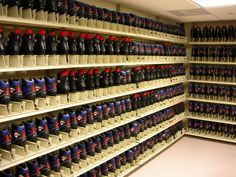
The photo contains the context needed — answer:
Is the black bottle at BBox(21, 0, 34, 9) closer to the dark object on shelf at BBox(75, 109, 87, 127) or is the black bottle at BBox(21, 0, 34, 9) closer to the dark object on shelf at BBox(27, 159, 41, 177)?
the dark object on shelf at BBox(75, 109, 87, 127)

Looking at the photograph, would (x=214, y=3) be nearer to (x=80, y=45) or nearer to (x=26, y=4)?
(x=80, y=45)

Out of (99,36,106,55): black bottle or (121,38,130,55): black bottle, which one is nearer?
(99,36,106,55): black bottle

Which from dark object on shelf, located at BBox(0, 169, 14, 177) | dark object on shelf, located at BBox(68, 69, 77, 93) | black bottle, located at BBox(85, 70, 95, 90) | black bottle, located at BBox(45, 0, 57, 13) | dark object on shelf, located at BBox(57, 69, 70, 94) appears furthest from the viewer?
black bottle, located at BBox(85, 70, 95, 90)

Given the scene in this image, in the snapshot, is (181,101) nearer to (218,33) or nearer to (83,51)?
(218,33)

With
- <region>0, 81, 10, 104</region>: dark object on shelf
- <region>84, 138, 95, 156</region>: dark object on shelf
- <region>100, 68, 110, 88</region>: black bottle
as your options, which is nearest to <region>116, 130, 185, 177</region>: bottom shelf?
A: <region>84, 138, 95, 156</region>: dark object on shelf

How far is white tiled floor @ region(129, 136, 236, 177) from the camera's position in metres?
4.28

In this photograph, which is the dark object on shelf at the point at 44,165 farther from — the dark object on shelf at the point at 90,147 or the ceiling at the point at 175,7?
the ceiling at the point at 175,7

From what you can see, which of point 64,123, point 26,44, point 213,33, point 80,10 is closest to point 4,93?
point 26,44

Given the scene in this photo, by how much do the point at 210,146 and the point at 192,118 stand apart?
2.56ft

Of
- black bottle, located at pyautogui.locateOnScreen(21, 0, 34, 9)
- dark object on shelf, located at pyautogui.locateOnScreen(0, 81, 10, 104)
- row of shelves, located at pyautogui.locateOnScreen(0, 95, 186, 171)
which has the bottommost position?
row of shelves, located at pyautogui.locateOnScreen(0, 95, 186, 171)

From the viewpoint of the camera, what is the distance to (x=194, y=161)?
188 inches

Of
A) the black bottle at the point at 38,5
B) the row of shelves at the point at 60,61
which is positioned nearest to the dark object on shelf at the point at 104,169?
the row of shelves at the point at 60,61

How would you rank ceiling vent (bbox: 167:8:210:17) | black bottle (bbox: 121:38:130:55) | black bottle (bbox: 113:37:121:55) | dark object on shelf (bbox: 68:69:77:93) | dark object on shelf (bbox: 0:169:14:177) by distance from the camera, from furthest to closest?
ceiling vent (bbox: 167:8:210:17) < black bottle (bbox: 121:38:130:55) < black bottle (bbox: 113:37:121:55) < dark object on shelf (bbox: 68:69:77:93) < dark object on shelf (bbox: 0:169:14:177)

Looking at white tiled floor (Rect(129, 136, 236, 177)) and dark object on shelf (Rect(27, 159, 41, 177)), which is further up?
dark object on shelf (Rect(27, 159, 41, 177))
